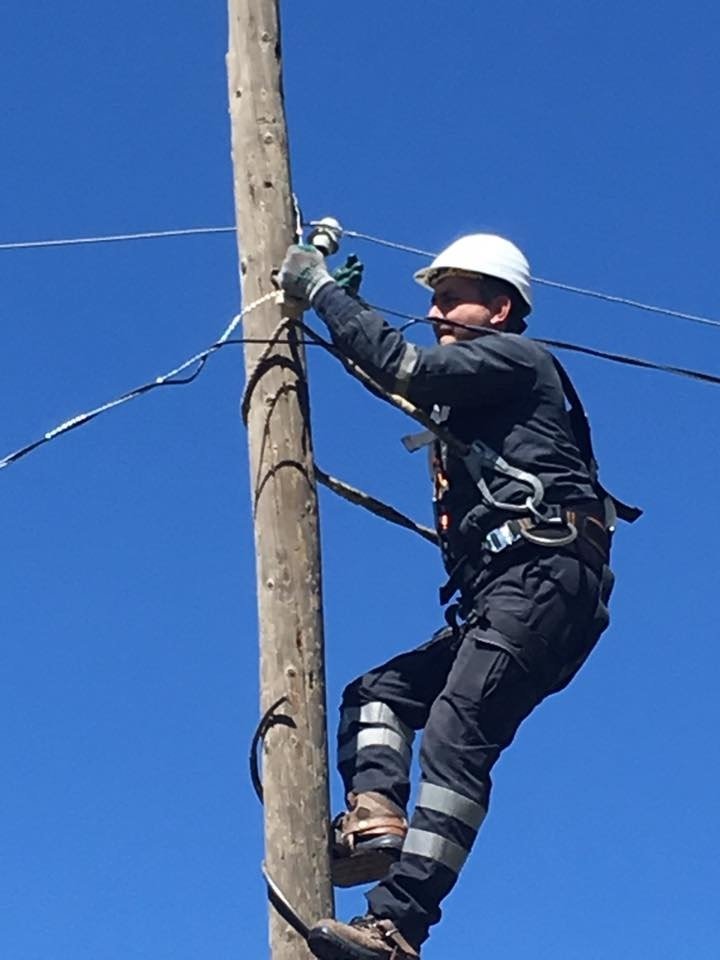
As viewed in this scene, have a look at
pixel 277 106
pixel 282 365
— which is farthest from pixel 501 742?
pixel 277 106

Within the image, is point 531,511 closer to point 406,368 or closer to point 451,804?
point 406,368

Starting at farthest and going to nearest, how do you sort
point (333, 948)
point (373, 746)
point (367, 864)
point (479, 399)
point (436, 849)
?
point (373, 746)
point (479, 399)
point (367, 864)
point (436, 849)
point (333, 948)

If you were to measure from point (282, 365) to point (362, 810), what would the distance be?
1331 millimetres

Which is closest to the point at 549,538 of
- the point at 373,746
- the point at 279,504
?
the point at 279,504

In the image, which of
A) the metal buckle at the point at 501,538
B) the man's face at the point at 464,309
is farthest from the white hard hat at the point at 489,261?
the metal buckle at the point at 501,538

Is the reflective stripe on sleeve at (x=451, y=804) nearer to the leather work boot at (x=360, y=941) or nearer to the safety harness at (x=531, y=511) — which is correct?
the leather work boot at (x=360, y=941)

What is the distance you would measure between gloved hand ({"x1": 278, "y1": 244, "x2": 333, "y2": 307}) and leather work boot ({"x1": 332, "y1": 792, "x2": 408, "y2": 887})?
1.50m

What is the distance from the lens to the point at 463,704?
240 inches

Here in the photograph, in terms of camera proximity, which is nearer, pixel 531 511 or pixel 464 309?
pixel 531 511

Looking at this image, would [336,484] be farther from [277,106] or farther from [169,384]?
[277,106]

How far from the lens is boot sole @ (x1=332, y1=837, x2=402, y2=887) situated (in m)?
6.25

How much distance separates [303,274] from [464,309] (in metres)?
0.63

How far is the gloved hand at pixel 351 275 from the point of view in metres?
6.65

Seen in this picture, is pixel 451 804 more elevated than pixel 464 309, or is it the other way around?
pixel 464 309
